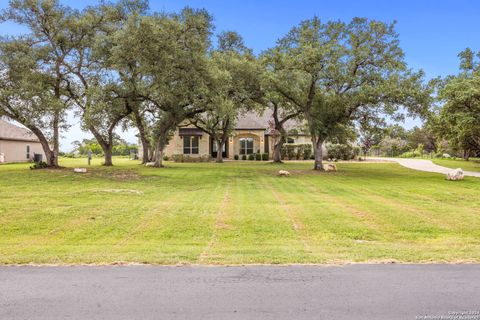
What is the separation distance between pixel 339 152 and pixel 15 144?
32.8 meters

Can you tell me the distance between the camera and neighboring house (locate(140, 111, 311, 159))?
1674 inches

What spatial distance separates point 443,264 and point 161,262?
4014mm

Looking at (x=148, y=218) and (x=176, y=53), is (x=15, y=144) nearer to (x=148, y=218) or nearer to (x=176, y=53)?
(x=176, y=53)

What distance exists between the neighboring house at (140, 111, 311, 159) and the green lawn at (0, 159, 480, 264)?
27705 millimetres

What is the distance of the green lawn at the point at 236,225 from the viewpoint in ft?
19.6

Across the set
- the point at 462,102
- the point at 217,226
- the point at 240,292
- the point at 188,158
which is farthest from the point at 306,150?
the point at 240,292

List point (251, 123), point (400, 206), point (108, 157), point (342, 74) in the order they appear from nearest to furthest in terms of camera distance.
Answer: point (400, 206)
point (342, 74)
point (108, 157)
point (251, 123)

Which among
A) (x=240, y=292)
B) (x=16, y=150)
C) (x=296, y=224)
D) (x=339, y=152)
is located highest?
(x=16, y=150)

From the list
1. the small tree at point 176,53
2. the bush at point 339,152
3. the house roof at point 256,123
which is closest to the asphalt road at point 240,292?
the small tree at point 176,53

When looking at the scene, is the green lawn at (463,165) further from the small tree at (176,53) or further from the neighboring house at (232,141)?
the small tree at (176,53)

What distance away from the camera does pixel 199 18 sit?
20641 millimetres

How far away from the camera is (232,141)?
43031mm

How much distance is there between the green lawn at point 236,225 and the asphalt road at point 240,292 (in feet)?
1.83

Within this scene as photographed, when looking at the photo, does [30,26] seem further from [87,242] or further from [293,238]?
[293,238]
